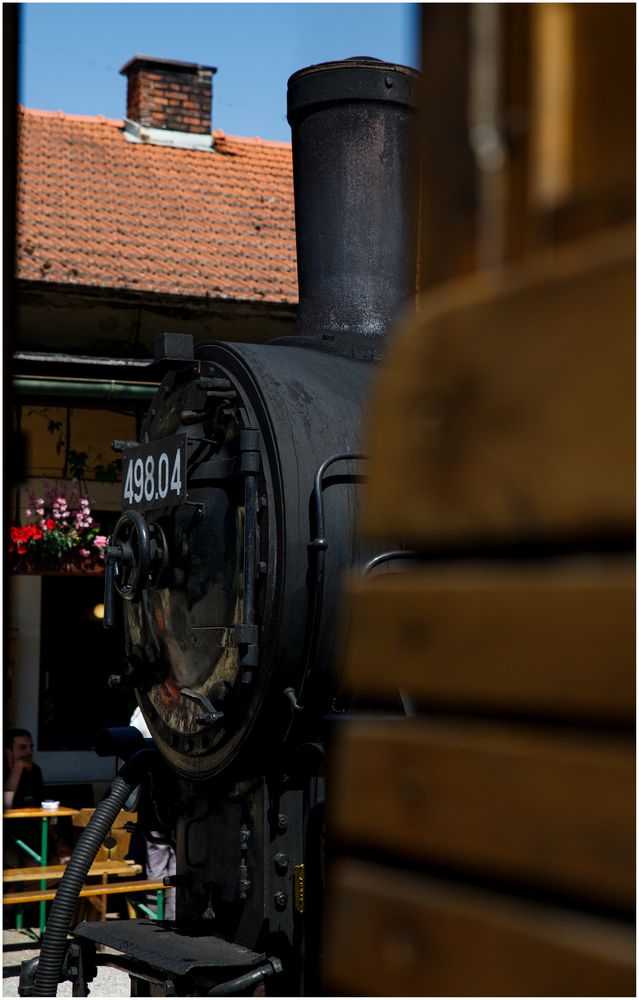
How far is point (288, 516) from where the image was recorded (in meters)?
Result: 3.70

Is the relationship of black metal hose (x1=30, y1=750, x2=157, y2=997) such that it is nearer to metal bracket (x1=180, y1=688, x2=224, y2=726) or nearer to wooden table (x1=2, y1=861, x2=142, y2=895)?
metal bracket (x1=180, y1=688, x2=224, y2=726)

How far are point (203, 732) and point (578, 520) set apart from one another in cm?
325

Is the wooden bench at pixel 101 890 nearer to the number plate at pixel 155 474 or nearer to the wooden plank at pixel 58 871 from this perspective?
the wooden plank at pixel 58 871

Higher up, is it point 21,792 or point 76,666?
Result: point 76,666

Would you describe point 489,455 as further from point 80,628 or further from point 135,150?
point 135,150

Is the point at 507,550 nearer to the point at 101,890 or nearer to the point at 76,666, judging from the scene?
the point at 101,890

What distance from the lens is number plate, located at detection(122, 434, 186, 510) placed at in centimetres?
408

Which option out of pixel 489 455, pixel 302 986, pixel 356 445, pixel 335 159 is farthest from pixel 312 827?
pixel 489 455

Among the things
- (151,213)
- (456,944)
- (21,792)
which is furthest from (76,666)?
(456,944)

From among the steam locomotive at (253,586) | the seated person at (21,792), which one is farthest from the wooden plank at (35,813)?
the steam locomotive at (253,586)

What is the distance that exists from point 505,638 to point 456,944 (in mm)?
252

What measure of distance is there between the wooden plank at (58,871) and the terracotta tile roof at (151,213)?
4301 mm

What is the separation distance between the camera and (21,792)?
8.12 metres

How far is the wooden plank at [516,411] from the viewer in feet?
2.95
